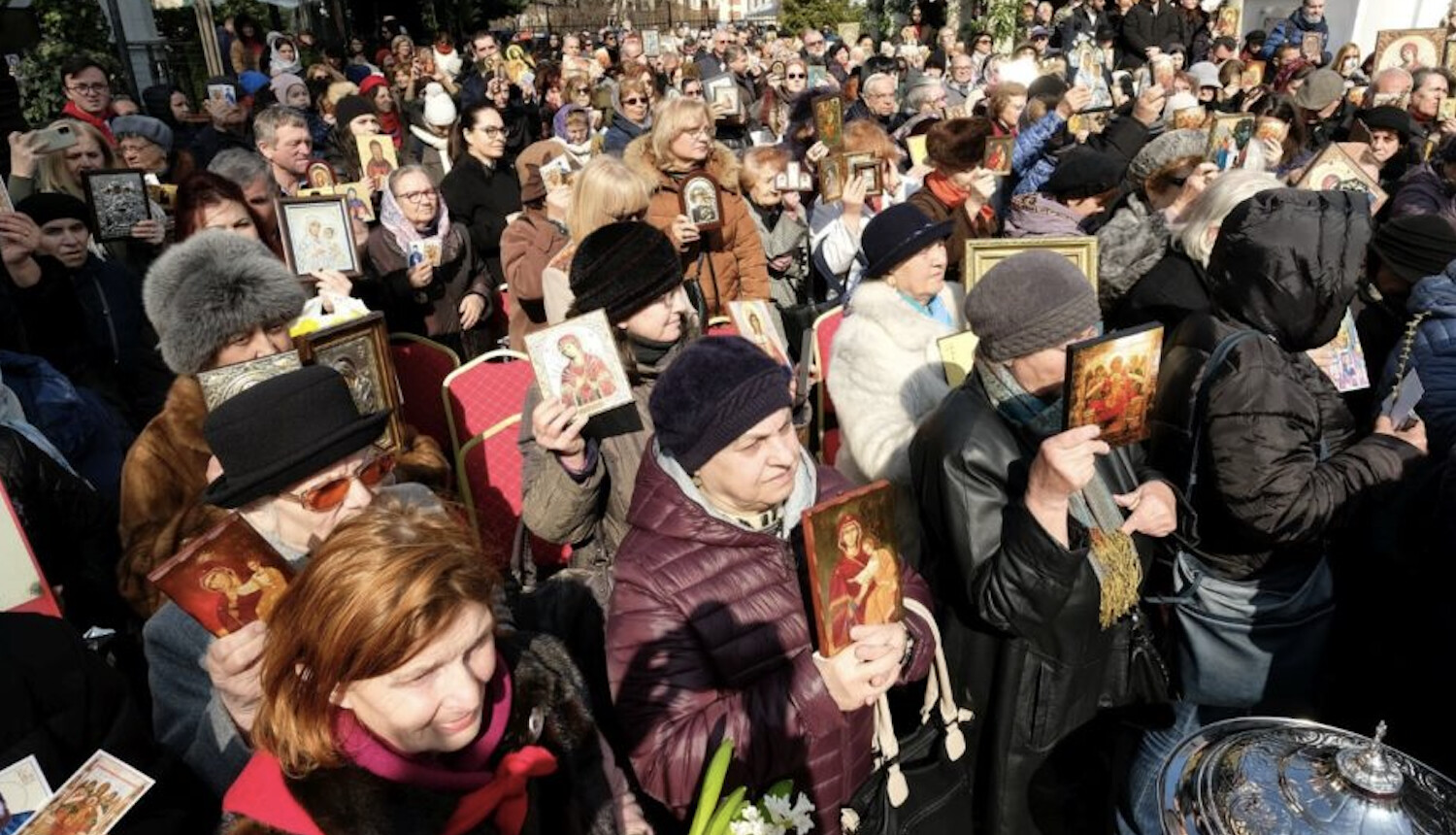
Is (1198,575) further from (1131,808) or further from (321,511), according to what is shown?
(321,511)

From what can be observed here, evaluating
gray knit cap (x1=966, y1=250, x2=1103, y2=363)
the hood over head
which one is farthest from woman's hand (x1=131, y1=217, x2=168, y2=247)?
the hood over head

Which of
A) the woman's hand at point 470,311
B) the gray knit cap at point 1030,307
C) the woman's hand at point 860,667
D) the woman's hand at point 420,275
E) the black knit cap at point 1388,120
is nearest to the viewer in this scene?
the woman's hand at point 860,667

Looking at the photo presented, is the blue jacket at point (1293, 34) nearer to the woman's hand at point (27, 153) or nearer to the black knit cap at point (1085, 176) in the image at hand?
the black knit cap at point (1085, 176)

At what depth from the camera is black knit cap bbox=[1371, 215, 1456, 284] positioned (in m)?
4.20

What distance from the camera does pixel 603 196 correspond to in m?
4.41

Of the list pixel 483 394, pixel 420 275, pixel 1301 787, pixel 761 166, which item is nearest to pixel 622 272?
pixel 483 394

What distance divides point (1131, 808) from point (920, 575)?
Result: 92 cm

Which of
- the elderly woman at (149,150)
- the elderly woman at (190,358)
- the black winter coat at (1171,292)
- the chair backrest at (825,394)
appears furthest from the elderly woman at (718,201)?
the elderly woman at (149,150)

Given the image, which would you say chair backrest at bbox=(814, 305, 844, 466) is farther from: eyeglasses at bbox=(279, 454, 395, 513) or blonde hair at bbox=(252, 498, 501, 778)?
blonde hair at bbox=(252, 498, 501, 778)

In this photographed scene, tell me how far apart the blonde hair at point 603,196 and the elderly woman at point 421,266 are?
1.55 m

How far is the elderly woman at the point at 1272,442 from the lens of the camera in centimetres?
262

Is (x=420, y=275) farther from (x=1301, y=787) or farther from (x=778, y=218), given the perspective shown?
(x=1301, y=787)

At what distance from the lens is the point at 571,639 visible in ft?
8.43

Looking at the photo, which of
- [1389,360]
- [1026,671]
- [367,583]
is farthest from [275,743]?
[1389,360]
